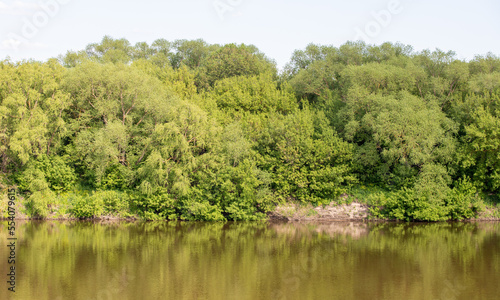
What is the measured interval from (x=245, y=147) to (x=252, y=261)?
16.1 m

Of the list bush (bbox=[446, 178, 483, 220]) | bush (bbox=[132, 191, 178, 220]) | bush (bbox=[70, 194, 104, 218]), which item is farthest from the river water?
bush (bbox=[132, 191, 178, 220])

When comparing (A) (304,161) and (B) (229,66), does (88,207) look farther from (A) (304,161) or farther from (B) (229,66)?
(B) (229,66)

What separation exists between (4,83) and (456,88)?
39.5m

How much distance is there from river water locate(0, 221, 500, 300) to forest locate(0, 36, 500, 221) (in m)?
2.87

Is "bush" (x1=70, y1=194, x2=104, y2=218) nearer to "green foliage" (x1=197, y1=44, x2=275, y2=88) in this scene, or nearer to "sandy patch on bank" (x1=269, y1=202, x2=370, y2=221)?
"sandy patch on bank" (x1=269, y1=202, x2=370, y2=221)

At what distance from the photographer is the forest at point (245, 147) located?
37.6 metres

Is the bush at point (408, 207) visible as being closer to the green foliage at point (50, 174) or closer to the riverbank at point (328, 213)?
the riverbank at point (328, 213)

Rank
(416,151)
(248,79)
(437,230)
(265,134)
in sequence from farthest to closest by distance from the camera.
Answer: (248,79) → (265,134) → (416,151) → (437,230)

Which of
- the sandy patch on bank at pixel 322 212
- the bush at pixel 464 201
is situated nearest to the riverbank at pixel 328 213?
the sandy patch on bank at pixel 322 212

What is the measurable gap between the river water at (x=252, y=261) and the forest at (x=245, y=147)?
2873 mm

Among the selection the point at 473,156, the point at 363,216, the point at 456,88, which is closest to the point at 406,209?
the point at 363,216

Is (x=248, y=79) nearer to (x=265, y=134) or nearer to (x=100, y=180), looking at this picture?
(x=265, y=134)

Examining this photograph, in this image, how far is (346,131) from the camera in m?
41.8

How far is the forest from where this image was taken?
37562mm
